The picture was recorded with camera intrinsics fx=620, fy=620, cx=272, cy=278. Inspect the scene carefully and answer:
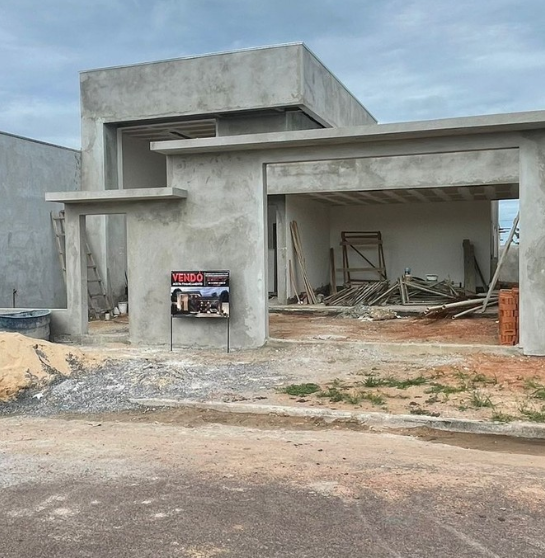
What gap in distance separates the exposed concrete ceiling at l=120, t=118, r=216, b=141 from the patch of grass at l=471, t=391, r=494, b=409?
13.4m

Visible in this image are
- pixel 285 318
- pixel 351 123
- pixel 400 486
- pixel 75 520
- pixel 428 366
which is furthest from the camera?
pixel 351 123

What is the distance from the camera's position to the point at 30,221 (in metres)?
19.2

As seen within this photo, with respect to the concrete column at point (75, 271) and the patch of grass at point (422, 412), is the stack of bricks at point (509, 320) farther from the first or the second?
the concrete column at point (75, 271)

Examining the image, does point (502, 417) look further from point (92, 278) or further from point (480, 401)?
point (92, 278)

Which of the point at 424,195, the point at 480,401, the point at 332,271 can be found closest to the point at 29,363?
the point at 480,401

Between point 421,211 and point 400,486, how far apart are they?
67.8 feet

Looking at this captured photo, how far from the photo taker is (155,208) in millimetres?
13398

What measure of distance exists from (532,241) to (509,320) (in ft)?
5.69

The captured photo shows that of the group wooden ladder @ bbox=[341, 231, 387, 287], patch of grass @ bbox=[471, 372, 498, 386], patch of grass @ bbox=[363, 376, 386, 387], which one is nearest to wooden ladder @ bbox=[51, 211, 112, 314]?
wooden ladder @ bbox=[341, 231, 387, 287]

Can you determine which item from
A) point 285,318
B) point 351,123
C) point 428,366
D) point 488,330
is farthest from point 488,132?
point 351,123

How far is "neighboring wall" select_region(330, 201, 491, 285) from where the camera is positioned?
23938 mm

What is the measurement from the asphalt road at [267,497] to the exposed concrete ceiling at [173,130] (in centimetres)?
1451

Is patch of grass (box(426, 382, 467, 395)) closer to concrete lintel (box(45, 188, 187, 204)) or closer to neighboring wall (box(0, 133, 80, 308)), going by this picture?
concrete lintel (box(45, 188, 187, 204))

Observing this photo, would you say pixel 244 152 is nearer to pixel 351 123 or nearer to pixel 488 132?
pixel 488 132
